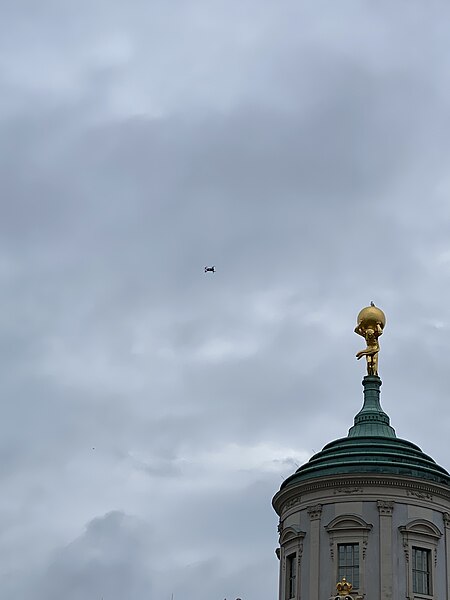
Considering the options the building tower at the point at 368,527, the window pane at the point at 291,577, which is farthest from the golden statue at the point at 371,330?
the window pane at the point at 291,577

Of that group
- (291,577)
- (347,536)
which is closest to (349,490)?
(347,536)

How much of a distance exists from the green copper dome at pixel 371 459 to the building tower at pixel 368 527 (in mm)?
48

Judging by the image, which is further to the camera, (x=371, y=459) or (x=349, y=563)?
(x=371, y=459)

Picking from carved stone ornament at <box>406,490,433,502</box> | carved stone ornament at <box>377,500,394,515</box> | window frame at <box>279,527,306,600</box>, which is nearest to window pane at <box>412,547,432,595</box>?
carved stone ornament at <box>377,500,394,515</box>

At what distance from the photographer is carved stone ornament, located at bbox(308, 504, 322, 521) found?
→ 7025cm

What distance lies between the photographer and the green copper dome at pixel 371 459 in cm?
7012

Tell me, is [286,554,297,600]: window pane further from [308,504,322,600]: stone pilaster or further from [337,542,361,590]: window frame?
[337,542,361,590]: window frame

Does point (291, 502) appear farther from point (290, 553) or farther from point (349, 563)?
point (349, 563)

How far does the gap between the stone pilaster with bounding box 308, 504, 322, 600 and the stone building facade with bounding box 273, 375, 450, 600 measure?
5 centimetres

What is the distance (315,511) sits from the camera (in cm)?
7038

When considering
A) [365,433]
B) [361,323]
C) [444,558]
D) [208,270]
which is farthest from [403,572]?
[208,270]

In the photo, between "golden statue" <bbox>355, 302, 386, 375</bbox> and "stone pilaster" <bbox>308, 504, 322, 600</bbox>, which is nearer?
"stone pilaster" <bbox>308, 504, 322, 600</bbox>

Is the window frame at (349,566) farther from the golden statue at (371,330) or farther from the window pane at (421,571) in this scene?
the golden statue at (371,330)

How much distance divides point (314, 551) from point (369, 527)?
2.97 m
